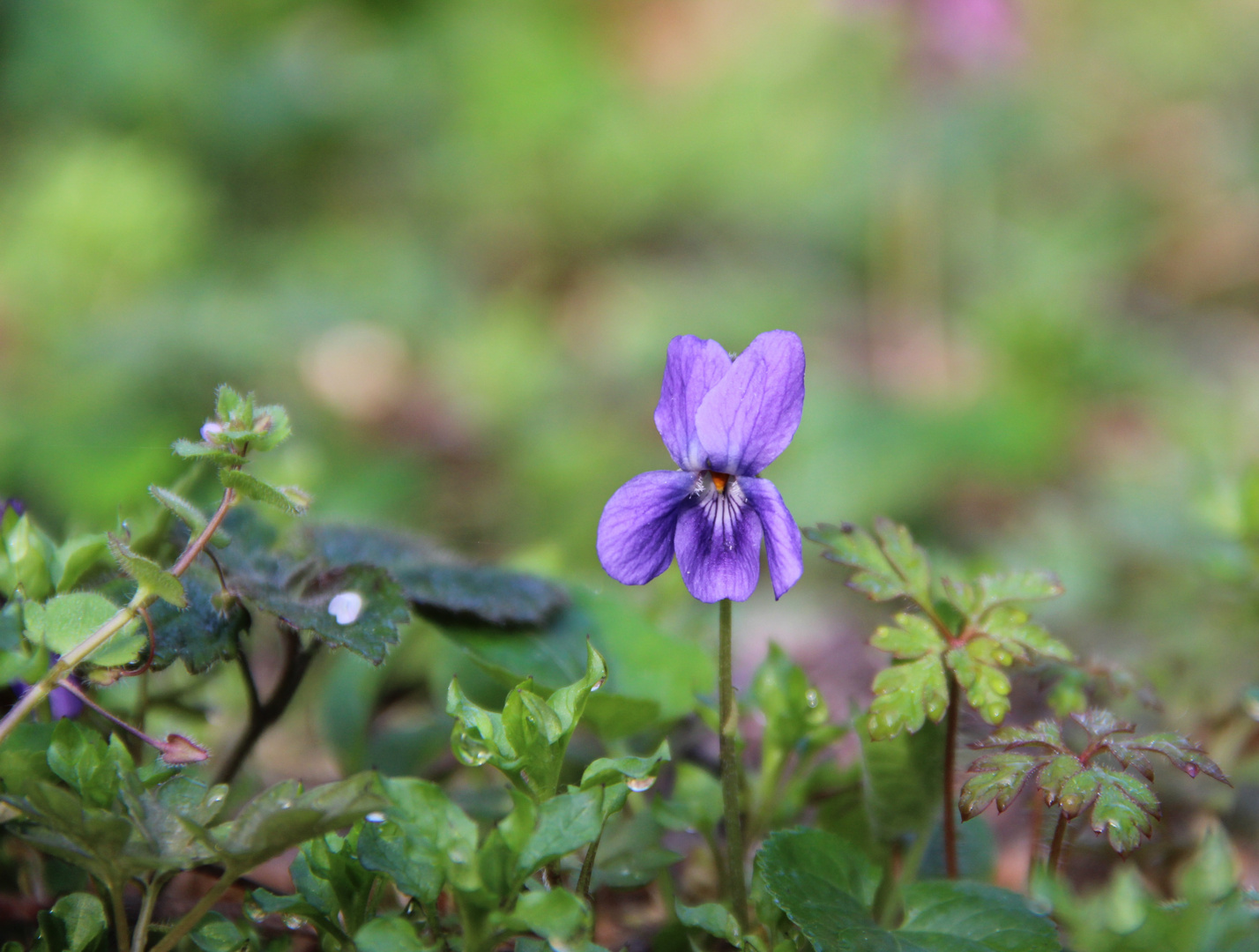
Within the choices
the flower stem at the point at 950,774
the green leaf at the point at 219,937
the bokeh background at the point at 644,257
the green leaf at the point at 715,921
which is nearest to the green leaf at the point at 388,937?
the green leaf at the point at 219,937

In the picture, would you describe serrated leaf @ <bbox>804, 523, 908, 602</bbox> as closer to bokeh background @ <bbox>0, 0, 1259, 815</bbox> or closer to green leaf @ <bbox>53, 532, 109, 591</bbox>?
green leaf @ <bbox>53, 532, 109, 591</bbox>

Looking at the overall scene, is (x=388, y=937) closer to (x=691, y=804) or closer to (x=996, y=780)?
(x=691, y=804)

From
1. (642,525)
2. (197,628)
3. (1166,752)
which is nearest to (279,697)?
(197,628)

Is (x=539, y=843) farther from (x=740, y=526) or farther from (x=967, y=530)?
(x=967, y=530)

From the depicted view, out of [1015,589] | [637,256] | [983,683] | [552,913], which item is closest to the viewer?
[552,913]

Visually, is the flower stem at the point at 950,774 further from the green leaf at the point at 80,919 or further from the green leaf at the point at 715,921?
the green leaf at the point at 80,919

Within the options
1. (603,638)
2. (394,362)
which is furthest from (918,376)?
(603,638)

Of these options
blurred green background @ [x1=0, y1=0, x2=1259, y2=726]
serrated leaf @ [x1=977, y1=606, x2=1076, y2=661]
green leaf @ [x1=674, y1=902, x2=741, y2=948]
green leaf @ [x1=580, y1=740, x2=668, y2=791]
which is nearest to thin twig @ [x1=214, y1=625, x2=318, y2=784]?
green leaf @ [x1=580, y1=740, x2=668, y2=791]
